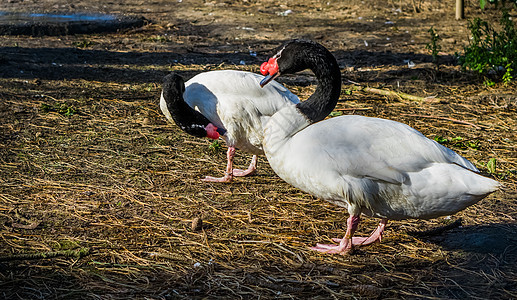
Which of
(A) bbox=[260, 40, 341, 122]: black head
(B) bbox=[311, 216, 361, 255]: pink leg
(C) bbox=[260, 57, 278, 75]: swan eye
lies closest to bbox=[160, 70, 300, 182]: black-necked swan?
(C) bbox=[260, 57, 278, 75]: swan eye

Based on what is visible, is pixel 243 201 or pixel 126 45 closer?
pixel 243 201

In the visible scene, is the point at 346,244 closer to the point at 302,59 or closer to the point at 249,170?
the point at 302,59

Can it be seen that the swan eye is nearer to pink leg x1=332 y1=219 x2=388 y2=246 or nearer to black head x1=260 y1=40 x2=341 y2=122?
black head x1=260 y1=40 x2=341 y2=122

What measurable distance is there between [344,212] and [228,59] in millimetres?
5183

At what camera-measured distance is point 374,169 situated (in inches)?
130

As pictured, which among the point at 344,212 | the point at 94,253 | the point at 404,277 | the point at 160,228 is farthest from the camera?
the point at 344,212

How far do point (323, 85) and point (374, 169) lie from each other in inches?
31.8

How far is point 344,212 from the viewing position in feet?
14.3

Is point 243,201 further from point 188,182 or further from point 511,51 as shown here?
point 511,51

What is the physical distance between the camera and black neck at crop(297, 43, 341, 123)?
379cm

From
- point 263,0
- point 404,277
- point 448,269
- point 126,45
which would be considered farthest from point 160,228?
point 263,0

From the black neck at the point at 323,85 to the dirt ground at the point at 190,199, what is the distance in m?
0.88

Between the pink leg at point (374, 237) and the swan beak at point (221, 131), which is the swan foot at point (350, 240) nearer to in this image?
the pink leg at point (374, 237)

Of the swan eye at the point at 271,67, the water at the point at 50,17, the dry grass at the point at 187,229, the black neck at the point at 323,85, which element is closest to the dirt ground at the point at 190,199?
the dry grass at the point at 187,229
